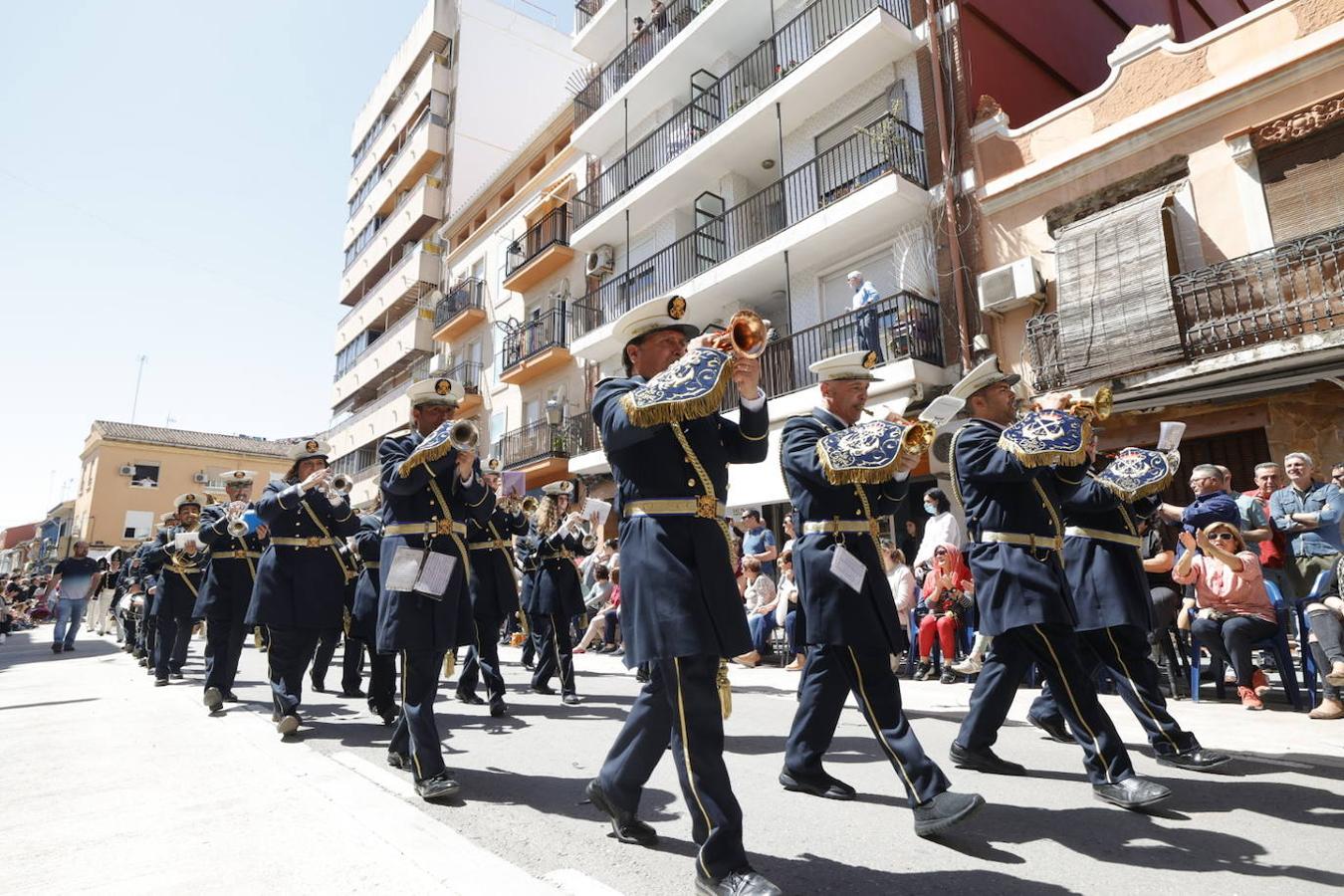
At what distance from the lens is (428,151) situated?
31547mm

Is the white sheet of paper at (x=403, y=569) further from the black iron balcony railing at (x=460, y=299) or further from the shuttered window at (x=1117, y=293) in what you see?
the black iron balcony railing at (x=460, y=299)

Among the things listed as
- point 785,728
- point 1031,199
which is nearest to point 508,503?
point 785,728

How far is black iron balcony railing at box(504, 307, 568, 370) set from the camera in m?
23.0

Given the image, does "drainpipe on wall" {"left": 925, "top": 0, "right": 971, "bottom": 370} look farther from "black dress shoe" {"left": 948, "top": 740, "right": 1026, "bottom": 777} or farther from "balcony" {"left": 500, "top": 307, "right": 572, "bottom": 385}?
"balcony" {"left": 500, "top": 307, "right": 572, "bottom": 385}

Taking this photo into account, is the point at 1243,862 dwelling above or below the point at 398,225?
below

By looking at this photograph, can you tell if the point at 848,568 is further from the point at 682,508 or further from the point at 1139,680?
the point at 1139,680

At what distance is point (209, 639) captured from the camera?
23.8 ft

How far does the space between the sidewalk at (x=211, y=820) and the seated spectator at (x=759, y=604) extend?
20.2 feet

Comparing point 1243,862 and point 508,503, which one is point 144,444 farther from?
point 1243,862

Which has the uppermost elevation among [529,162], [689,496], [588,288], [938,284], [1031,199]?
[529,162]

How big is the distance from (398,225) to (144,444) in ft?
107

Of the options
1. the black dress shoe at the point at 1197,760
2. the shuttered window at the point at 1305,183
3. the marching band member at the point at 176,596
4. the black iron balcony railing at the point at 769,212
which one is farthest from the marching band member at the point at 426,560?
the black iron balcony railing at the point at 769,212

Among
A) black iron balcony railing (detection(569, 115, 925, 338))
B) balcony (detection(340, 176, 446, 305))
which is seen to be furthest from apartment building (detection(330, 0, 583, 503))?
black iron balcony railing (detection(569, 115, 925, 338))

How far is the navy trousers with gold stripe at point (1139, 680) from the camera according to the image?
166 inches
